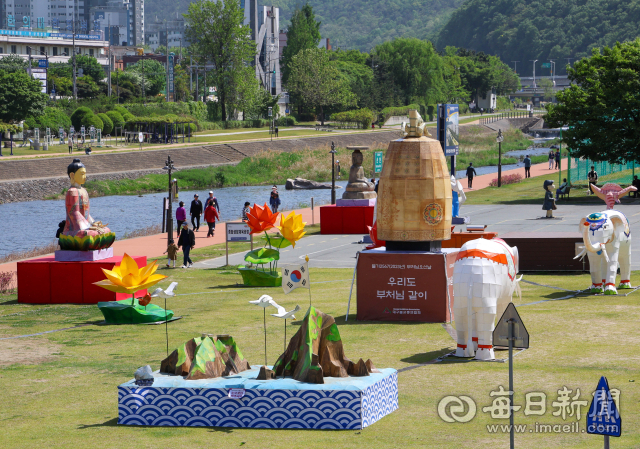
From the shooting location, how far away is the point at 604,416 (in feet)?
26.0

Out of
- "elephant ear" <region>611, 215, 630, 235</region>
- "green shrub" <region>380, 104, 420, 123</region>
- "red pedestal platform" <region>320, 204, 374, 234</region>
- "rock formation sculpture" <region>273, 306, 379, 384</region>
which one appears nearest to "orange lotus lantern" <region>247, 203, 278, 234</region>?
"elephant ear" <region>611, 215, 630, 235</region>

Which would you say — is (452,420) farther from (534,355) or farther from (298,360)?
(534,355)

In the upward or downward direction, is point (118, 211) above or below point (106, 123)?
below

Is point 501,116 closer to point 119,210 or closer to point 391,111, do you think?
point 391,111

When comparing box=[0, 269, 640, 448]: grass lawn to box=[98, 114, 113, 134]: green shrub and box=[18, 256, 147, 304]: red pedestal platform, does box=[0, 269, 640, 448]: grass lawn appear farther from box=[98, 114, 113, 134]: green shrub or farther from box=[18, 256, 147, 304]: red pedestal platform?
box=[98, 114, 113, 134]: green shrub

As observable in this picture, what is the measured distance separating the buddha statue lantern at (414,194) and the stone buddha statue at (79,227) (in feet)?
26.2

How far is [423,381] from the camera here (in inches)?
517

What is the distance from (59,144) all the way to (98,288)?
65112mm

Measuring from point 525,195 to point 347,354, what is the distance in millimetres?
38033

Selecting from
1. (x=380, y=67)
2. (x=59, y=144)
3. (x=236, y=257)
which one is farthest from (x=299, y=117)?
(x=236, y=257)

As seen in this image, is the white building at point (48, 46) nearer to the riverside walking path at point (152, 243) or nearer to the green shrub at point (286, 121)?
the green shrub at point (286, 121)

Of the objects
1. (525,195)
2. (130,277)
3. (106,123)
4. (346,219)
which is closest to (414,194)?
(130,277)

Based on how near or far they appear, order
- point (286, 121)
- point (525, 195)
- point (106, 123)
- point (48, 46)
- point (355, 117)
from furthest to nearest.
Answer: point (48, 46) < point (355, 117) < point (286, 121) < point (106, 123) < point (525, 195)

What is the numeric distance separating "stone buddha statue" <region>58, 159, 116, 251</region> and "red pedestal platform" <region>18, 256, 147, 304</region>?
47cm
